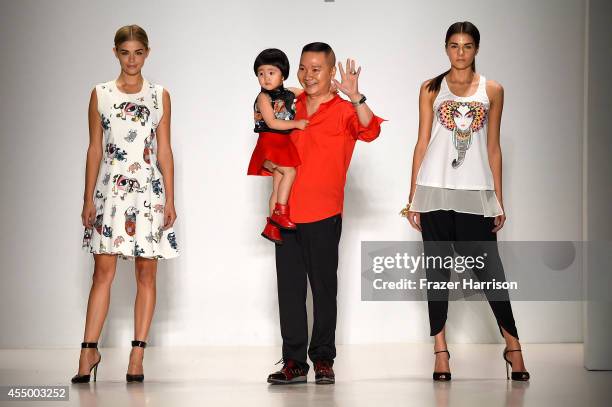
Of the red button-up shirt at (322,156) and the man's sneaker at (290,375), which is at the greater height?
the red button-up shirt at (322,156)

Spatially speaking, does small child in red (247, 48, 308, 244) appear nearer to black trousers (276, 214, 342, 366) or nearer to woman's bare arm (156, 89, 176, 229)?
black trousers (276, 214, 342, 366)

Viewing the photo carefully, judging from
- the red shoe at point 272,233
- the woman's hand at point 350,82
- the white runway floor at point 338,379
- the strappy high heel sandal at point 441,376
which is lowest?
the white runway floor at point 338,379

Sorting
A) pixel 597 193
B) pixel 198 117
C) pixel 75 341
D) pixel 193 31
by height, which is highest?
pixel 193 31

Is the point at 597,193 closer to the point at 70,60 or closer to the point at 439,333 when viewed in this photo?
the point at 439,333

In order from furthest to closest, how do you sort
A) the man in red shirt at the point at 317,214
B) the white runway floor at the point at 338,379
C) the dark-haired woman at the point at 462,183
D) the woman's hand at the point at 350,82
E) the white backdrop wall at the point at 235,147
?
the white backdrop wall at the point at 235,147 → the dark-haired woman at the point at 462,183 → the man in red shirt at the point at 317,214 → the woman's hand at the point at 350,82 → the white runway floor at the point at 338,379

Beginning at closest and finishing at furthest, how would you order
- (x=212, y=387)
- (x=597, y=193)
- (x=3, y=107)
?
(x=212, y=387)
(x=597, y=193)
(x=3, y=107)

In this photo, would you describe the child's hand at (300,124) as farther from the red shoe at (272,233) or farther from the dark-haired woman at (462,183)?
the dark-haired woman at (462,183)

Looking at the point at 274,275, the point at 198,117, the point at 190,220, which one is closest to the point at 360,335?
the point at 274,275

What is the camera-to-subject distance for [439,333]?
4.36 metres

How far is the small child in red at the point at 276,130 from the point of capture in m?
4.12

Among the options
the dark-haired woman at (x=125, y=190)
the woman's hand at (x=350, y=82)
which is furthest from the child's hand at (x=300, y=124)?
the dark-haired woman at (x=125, y=190)

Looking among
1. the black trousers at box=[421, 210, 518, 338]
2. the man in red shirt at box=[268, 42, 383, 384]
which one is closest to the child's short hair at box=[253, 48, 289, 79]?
the man in red shirt at box=[268, 42, 383, 384]

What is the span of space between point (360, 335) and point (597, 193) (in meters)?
1.68

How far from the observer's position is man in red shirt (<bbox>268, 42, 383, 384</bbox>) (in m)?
4.19
